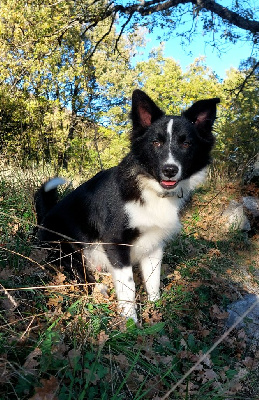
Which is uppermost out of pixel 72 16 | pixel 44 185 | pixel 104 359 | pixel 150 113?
pixel 72 16

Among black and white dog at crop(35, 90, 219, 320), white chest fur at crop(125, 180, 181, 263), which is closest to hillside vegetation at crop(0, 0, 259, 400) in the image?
black and white dog at crop(35, 90, 219, 320)

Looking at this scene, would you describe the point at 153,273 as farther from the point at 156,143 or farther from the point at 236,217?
the point at 236,217

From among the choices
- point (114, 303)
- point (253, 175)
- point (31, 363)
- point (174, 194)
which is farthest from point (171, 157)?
point (253, 175)

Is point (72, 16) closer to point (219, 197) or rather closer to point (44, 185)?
point (219, 197)

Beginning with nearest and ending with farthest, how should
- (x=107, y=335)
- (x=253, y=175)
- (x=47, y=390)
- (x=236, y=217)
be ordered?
(x=47, y=390) < (x=107, y=335) < (x=236, y=217) < (x=253, y=175)

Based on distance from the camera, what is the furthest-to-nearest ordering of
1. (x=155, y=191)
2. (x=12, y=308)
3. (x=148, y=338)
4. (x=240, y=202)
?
(x=240, y=202) < (x=155, y=191) < (x=148, y=338) < (x=12, y=308)

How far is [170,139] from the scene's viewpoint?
3213 millimetres

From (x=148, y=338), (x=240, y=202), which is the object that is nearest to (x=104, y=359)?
(x=148, y=338)

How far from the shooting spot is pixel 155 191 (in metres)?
3.37

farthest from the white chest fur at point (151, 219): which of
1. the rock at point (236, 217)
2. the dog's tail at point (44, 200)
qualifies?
the rock at point (236, 217)

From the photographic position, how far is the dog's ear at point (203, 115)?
11.3 ft

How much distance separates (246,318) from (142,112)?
90.2 inches

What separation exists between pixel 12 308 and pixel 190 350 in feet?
4.62

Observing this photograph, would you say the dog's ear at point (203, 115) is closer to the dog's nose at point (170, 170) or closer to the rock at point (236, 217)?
the dog's nose at point (170, 170)
